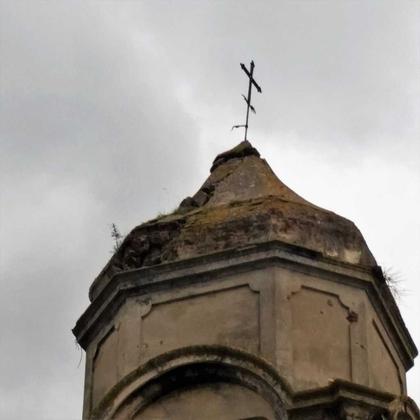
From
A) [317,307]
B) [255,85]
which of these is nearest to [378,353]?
[317,307]

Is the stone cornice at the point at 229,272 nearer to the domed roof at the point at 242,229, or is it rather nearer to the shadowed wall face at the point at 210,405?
the domed roof at the point at 242,229

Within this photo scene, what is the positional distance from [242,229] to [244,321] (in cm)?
100

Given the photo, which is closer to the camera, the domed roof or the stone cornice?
Answer: the stone cornice

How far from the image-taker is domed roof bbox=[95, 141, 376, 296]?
16500 millimetres

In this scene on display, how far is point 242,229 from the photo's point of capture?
54.3 ft

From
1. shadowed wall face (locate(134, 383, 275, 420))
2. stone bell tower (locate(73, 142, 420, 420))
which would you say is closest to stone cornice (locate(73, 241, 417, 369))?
stone bell tower (locate(73, 142, 420, 420))

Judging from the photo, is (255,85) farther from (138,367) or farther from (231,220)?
(138,367)

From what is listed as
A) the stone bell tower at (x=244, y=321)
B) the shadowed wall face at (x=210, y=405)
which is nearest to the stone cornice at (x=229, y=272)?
the stone bell tower at (x=244, y=321)

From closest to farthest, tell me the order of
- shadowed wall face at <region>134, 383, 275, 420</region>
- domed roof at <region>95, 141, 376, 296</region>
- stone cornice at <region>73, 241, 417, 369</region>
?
shadowed wall face at <region>134, 383, 275, 420</region> < stone cornice at <region>73, 241, 417, 369</region> < domed roof at <region>95, 141, 376, 296</region>

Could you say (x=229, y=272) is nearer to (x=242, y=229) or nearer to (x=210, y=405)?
(x=242, y=229)

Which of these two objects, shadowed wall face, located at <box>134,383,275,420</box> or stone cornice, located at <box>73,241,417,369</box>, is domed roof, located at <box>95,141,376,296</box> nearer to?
stone cornice, located at <box>73,241,417,369</box>

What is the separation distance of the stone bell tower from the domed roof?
2 centimetres

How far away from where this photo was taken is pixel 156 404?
15961 mm

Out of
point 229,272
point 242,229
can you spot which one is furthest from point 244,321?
point 242,229
